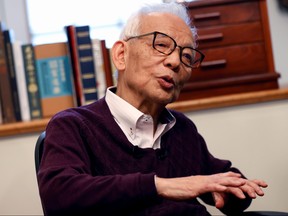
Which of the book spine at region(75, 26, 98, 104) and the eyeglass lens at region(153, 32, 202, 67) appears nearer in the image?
the eyeglass lens at region(153, 32, 202, 67)

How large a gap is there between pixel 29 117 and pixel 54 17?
737 mm

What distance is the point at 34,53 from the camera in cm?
178

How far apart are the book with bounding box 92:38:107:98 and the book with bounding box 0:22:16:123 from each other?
1.06 feet

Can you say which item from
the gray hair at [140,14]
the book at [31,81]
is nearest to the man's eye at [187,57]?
the gray hair at [140,14]

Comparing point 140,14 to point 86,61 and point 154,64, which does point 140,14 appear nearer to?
point 154,64

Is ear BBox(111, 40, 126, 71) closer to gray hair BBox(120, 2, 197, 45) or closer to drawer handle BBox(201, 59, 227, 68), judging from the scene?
gray hair BBox(120, 2, 197, 45)

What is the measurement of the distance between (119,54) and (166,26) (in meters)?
0.16

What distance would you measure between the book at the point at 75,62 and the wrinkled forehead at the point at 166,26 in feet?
1.52

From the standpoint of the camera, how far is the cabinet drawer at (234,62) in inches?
71.9

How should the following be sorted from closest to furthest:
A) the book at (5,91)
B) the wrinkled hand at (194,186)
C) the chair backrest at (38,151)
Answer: the wrinkled hand at (194,186)
the chair backrest at (38,151)
the book at (5,91)

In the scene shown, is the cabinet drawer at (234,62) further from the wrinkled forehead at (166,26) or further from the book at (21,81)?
the book at (21,81)

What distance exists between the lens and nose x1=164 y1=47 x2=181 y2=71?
53.0 inches

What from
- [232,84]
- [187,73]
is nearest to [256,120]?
[232,84]

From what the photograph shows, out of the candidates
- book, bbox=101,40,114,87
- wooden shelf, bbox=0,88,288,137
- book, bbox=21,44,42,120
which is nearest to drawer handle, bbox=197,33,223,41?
wooden shelf, bbox=0,88,288,137
